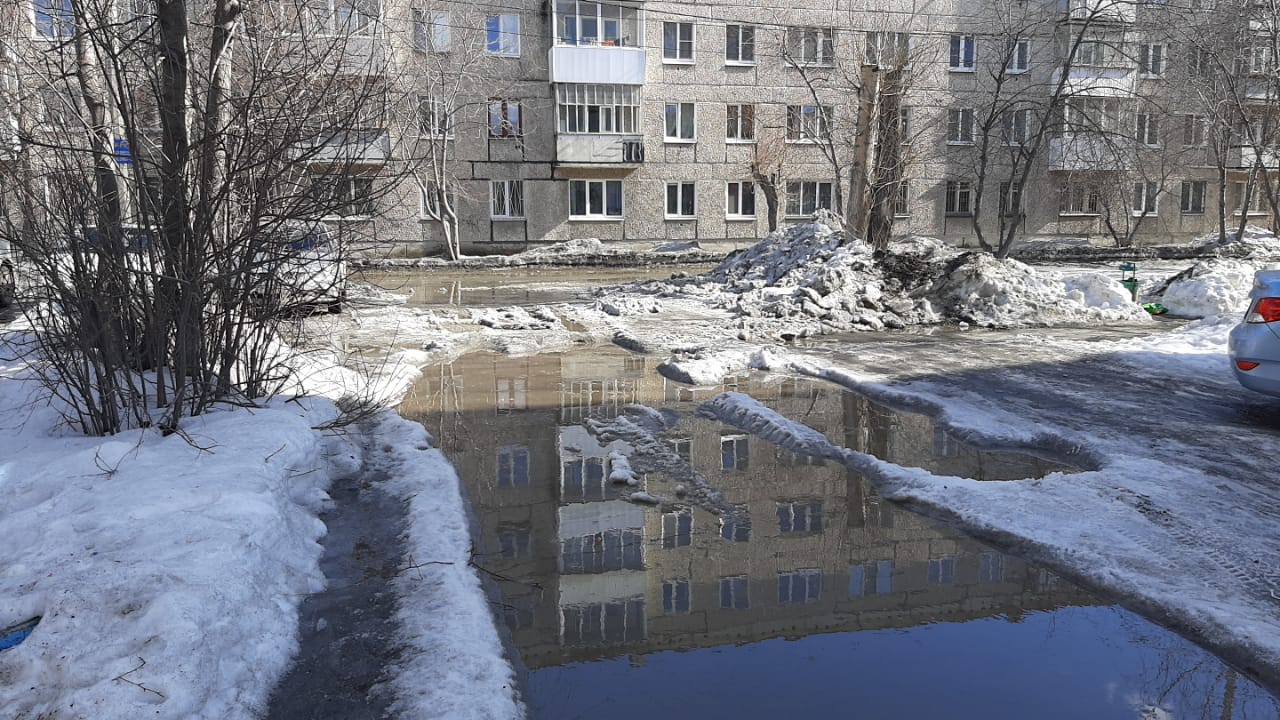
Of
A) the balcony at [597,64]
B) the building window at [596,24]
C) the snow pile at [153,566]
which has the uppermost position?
the building window at [596,24]

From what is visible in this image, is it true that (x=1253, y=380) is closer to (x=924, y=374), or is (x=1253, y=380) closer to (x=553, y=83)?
(x=924, y=374)

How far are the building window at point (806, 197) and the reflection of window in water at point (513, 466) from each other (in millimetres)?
31697

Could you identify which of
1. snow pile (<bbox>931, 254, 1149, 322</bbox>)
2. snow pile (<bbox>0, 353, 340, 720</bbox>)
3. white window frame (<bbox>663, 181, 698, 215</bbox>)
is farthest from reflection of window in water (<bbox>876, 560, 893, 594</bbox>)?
white window frame (<bbox>663, 181, 698, 215</bbox>)

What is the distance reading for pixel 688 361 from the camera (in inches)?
408

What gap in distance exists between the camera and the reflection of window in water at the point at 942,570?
4.53 m

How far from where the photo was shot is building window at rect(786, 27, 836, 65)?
3584 cm

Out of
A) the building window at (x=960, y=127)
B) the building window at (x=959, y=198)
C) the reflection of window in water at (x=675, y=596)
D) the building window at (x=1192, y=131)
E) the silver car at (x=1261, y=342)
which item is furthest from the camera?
the building window at (x=959, y=198)

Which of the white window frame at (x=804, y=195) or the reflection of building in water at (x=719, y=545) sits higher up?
the white window frame at (x=804, y=195)

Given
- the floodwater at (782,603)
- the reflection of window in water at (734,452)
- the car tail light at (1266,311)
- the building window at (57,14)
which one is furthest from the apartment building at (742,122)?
the floodwater at (782,603)

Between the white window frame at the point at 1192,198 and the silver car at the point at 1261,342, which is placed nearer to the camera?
the silver car at the point at 1261,342

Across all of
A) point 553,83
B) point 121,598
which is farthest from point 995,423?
point 553,83

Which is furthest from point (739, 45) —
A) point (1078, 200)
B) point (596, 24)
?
point (1078, 200)

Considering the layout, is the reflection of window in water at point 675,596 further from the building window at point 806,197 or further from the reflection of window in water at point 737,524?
the building window at point 806,197

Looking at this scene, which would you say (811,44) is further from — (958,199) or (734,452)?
(734,452)
